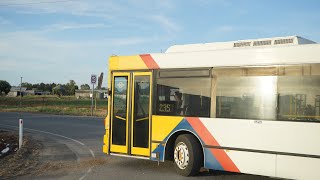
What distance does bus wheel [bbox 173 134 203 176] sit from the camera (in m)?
9.20

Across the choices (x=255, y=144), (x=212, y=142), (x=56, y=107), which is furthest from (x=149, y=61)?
(x=56, y=107)

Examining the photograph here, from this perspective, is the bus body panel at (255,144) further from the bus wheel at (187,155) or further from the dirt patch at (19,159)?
the dirt patch at (19,159)

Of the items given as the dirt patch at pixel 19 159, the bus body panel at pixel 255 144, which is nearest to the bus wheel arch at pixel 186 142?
the bus body panel at pixel 255 144

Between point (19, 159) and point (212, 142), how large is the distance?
6082 mm

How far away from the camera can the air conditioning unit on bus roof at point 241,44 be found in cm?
859

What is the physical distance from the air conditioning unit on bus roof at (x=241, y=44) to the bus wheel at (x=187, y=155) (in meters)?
2.18

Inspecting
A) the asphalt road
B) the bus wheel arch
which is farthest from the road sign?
the bus wheel arch

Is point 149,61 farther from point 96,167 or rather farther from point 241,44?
point 96,167

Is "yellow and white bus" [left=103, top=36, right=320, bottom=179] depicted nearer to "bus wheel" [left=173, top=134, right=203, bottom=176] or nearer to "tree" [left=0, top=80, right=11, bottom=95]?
"bus wheel" [left=173, top=134, right=203, bottom=176]

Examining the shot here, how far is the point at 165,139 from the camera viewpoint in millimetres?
9758

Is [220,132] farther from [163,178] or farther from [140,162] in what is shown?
[140,162]

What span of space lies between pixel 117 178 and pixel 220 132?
8.26ft

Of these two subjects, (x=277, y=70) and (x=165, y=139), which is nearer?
(x=277, y=70)

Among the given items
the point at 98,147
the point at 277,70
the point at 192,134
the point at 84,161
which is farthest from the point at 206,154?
the point at 98,147
